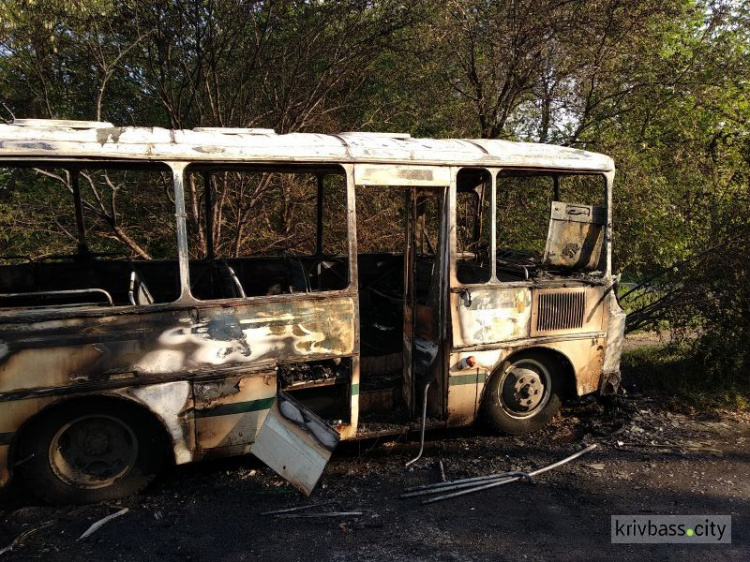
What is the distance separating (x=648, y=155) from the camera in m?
8.94

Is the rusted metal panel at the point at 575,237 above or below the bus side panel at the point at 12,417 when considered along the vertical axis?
above

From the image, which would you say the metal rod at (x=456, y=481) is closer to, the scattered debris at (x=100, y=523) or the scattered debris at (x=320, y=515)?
the scattered debris at (x=320, y=515)

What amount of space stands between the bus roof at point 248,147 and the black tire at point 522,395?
6.13 ft

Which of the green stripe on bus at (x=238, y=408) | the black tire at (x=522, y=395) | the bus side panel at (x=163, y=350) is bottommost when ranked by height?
the black tire at (x=522, y=395)

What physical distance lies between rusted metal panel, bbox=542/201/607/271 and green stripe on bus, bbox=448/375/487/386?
1269mm

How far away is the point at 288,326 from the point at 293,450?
36.1 inches

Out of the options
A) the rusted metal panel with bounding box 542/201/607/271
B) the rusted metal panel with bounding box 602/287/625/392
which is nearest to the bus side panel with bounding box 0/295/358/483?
the rusted metal panel with bounding box 542/201/607/271

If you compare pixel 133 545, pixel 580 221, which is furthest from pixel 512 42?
pixel 133 545

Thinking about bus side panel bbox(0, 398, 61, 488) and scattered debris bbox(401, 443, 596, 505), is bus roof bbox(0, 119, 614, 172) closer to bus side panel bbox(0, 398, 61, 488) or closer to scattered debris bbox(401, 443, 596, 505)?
bus side panel bbox(0, 398, 61, 488)

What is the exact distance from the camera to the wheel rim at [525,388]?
5129 millimetres

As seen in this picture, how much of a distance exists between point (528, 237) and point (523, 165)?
4.51 meters

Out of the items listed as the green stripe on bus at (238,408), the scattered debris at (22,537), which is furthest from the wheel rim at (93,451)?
the green stripe on bus at (238,408)

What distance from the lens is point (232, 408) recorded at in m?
4.09

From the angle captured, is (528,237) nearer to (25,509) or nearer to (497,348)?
(497,348)
